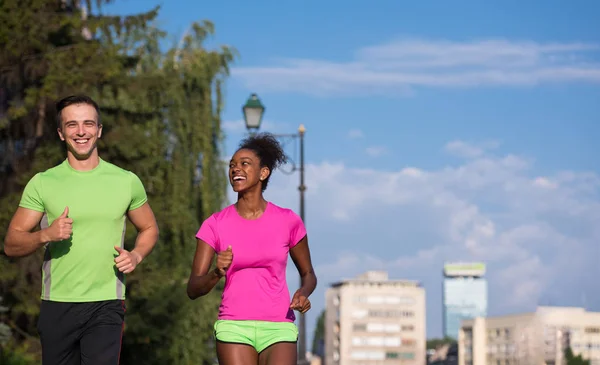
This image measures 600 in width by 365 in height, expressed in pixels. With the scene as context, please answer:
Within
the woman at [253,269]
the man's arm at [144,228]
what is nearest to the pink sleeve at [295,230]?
the woman at [253,269]

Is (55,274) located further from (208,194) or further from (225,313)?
(208,194)

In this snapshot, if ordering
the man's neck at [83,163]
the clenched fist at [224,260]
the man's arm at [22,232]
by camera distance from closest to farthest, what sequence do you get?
the clenched fist at [224,260], the man's arm at [22,232], the man's neck at [83,163]

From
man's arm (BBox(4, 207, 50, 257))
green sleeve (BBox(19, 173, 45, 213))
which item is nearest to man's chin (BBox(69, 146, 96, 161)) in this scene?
green sleeve (BBox(19, 173, 45, 213))

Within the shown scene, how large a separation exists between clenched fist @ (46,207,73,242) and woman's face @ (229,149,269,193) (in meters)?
1.14

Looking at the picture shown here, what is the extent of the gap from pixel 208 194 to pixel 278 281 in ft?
76.5

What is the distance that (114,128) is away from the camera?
28.0 metres

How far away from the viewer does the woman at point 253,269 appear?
722 cm

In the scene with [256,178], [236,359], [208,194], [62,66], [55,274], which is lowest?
[236,359]

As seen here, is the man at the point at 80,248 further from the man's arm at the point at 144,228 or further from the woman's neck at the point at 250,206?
the woman's neck at the point at 250,206

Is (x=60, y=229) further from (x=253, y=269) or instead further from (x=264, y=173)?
(x=264, y=173)

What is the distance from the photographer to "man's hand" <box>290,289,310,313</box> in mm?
7078

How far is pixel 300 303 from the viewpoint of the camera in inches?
279

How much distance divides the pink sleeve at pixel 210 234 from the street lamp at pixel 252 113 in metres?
19.1

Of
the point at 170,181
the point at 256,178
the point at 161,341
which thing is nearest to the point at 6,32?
the point at 170,181
